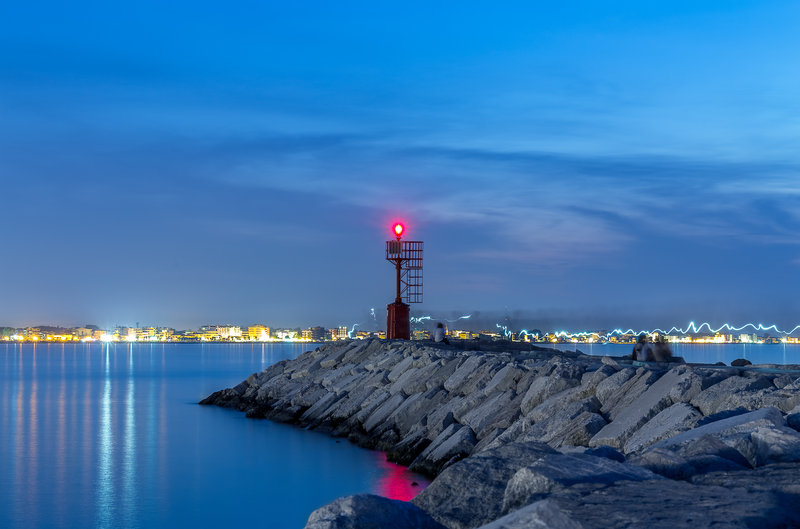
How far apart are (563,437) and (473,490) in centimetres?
463

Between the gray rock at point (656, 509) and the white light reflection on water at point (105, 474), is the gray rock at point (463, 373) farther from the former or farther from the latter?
the gray rock at point (656, 509)

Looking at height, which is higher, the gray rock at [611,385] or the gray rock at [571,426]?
the gray rock at [611,385]

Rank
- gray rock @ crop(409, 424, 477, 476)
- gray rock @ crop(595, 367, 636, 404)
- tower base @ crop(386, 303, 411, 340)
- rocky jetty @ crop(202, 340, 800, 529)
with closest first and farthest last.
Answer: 1. rocky jetty @ crop(202, 340, 800, 529)
2. gray rock @ crop(595, 367, 636, 404)
3. gray rock @ crop(409, 424, 477, 476)
4. tower base @ crop(386, 303, 411, 340)

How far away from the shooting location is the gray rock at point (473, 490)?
16.5 ft

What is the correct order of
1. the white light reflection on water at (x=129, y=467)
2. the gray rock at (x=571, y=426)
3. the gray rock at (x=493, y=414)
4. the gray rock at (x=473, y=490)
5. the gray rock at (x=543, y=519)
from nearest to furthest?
the gray rock at (x=543, y=519), the gray rock at (x=473, y=490), the gray rock at (x=571, y=426), the gray rock at (x=493, y=414), the white light reflection on water at (x=129, y=467)

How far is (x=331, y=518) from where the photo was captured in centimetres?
434

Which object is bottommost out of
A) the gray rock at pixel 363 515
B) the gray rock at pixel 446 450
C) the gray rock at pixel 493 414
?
the gray rock at pixel 446 450

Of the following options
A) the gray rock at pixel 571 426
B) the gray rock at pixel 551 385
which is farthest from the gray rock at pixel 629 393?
the gray rock at pixel 551 385

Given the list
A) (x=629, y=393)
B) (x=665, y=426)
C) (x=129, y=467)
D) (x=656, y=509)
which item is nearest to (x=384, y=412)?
(x=129, y=467)

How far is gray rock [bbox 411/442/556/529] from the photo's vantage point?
5.02 metres

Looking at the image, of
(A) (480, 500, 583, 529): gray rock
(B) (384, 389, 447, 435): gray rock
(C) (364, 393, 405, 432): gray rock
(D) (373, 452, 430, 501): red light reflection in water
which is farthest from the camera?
(C) (364, 393, 405, 432): gray rock

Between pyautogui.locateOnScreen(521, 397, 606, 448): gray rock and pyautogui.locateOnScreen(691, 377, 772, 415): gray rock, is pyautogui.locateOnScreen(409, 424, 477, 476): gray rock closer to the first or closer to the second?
pyautogui.locateOnScreen(521, 397, 606, 448): gray rock

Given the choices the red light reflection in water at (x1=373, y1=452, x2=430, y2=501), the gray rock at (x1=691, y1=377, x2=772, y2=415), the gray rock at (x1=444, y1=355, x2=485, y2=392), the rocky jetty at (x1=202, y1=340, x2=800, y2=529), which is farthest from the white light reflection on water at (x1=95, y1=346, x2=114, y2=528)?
the gray rock at (x1=691, y1=377, x2=772, y2=415)

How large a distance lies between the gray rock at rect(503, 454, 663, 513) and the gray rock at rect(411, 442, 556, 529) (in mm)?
428
